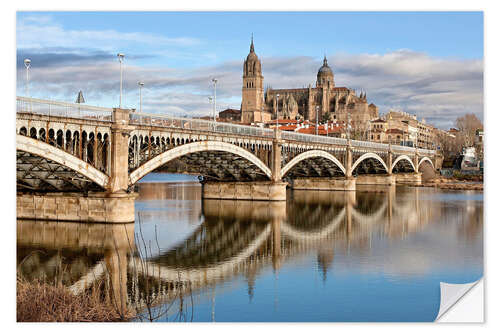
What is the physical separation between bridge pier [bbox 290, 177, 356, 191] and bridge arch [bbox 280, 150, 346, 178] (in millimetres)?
1436

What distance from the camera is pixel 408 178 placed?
111 meters

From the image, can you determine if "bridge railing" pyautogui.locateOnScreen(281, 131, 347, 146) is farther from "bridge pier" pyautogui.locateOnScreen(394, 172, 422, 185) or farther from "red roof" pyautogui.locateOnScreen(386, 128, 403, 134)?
"red roof" pyautogui.locateOnScreen(386, 128, 403, 134)

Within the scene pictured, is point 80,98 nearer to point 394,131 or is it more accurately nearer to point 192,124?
point 192,124

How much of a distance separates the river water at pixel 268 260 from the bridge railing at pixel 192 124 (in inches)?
264

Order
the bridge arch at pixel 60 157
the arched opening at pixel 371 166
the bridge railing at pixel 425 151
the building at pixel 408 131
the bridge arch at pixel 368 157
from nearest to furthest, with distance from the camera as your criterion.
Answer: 1. the bridge arch at pixel 60 157
2. the bridge arch at pixel 368 157
3. the arched opening at pixel 371 166
4. the bridge railing at pixel 425 151
5. the building at pixel 408 131

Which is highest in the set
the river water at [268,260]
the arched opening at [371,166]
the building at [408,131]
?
the building at [408,131]

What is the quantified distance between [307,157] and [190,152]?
82.0ft

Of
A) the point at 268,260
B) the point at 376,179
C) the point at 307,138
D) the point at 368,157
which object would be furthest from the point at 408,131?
the point at 268,260

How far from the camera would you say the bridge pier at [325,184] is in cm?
7844

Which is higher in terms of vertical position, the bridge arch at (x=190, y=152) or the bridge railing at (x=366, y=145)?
the bridge railing at (x=366, y=145)

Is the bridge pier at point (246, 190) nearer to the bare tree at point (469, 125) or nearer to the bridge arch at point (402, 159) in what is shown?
the bare tree at point (469, 125)

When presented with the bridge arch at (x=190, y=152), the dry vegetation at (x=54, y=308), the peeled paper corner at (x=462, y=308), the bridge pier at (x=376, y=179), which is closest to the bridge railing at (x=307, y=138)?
the bridge arch at (x=190, y=152)

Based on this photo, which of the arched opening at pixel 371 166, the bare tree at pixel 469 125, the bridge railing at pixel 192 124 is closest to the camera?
the bridge railing at pixel 192 124
